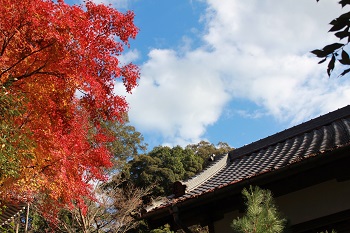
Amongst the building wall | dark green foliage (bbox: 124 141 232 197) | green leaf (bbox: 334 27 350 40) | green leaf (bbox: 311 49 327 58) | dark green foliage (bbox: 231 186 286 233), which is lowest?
dark green foliage (bbox: 231 186 286 233)

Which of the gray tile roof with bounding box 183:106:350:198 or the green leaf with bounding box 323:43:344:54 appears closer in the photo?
the green leaf with bounding box 323:43:344:54

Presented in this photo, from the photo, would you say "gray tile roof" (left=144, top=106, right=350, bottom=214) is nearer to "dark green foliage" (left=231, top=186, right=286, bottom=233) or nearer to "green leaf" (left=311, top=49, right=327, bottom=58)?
"dark green foliage" (left=231, top=186, right=286, bottom=233)

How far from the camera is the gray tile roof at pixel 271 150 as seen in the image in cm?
671

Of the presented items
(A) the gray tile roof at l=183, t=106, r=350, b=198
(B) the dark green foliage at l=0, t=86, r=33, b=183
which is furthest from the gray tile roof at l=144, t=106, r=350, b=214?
(B) the dark green foliage at l=0, t=86, r=33, b=183

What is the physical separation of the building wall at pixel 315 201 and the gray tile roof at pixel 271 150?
789 millimetres

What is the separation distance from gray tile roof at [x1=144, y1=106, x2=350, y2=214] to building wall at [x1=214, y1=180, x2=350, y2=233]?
0.79m

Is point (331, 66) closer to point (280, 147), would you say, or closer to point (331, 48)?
point (331, 48)

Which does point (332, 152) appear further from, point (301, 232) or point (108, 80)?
point (108, 80)

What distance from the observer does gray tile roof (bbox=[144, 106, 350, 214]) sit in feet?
22.0

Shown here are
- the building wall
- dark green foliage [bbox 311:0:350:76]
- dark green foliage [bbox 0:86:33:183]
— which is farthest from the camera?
dark green foliage [bbox 0:86:33:183]

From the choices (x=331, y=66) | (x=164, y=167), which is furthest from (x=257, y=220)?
(x=164, y=167)

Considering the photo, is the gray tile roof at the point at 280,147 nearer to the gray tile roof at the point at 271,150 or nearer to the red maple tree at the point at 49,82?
the gray tile roof at the point at 271,150

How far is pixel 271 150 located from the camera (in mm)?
8055

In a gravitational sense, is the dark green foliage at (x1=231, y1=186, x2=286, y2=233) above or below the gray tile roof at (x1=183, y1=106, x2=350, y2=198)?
below
